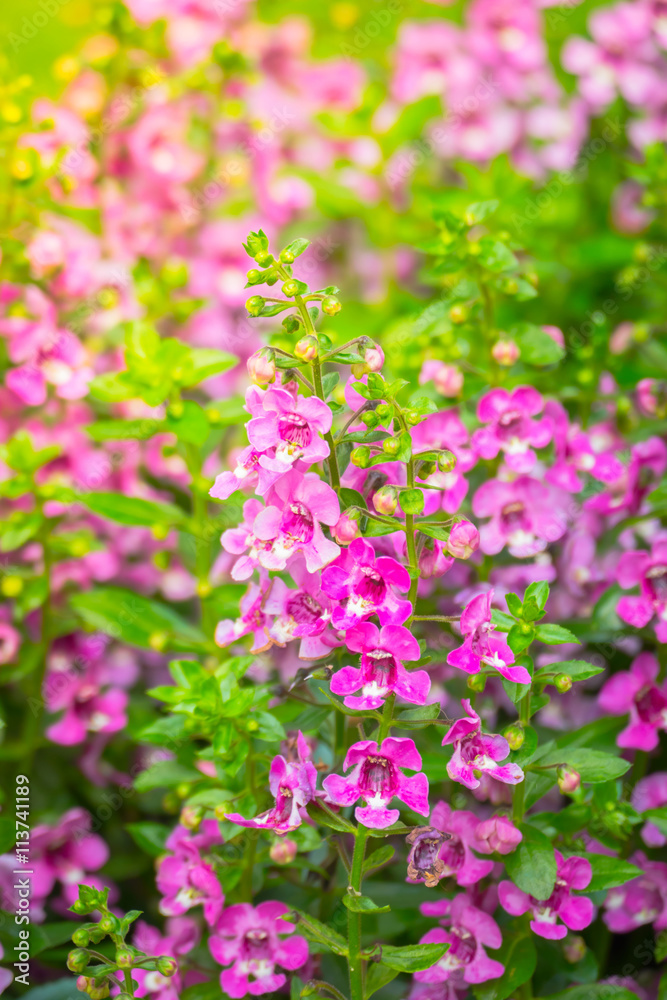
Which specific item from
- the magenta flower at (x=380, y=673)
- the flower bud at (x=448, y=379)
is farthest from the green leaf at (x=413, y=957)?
the flower bud at (x=448, y=379)

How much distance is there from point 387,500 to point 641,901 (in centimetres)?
66

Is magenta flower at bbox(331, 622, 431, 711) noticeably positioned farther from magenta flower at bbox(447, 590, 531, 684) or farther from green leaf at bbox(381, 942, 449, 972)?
green leaf at bbox(381, 942, 449, 972)

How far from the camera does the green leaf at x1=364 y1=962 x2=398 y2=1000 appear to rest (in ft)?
3.11

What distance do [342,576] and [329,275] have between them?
1585 mm

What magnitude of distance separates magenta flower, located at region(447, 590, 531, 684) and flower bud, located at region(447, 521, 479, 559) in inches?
2.2

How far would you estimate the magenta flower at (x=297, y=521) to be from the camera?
874mm

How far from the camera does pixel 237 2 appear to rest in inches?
84.4

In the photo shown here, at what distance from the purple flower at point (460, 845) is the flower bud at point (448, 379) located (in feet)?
1.65

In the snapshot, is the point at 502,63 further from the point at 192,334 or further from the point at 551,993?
the point at 551,993

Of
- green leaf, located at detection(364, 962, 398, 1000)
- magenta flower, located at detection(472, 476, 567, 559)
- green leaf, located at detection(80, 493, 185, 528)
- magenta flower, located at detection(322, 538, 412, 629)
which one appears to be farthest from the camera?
green leaf, located at detection(80, 493, 185, 528)

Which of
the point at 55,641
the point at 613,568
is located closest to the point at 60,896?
the point at 55,641

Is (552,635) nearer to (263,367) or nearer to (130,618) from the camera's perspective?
(263,367)

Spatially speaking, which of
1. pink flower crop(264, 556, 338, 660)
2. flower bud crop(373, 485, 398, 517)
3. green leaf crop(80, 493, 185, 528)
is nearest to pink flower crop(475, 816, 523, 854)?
pink flower crop(264, 556, 338, 660)

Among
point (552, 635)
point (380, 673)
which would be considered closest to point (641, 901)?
point (552, 635)
